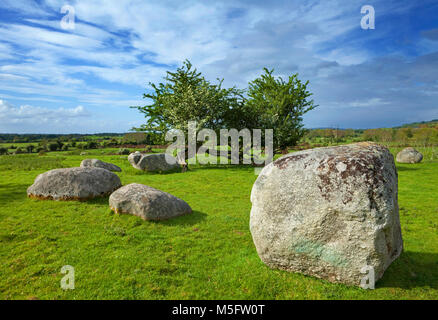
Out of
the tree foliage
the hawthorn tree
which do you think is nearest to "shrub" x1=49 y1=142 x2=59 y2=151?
the tree foliage

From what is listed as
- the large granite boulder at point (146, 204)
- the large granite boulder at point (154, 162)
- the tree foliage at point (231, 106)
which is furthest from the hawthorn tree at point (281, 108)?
the large granite boulder at point (146, 204)

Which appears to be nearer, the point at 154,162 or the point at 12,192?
the point at 12,192

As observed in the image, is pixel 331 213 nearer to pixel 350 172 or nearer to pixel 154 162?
pixel 350 172

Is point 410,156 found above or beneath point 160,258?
above

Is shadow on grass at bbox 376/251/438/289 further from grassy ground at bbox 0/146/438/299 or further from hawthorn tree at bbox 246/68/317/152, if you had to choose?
hawthorn tree at bbox 246/68/317/152

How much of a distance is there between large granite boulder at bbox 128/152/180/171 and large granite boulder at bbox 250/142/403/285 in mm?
23649

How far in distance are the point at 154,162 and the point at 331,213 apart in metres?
25.5

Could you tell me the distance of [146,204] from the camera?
1227 cm

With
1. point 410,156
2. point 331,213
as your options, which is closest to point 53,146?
point 331,213

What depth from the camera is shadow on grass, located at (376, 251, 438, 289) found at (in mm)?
7152

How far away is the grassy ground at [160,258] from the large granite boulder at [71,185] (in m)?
0.67

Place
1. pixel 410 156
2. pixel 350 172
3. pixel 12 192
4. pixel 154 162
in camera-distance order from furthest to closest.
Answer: pixel 410 156 → pixel 154 162 → pixel 12 192 → pixel 350 172

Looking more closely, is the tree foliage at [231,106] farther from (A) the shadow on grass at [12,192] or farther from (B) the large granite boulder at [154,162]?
(A) the shadow on grass at [12,192]
